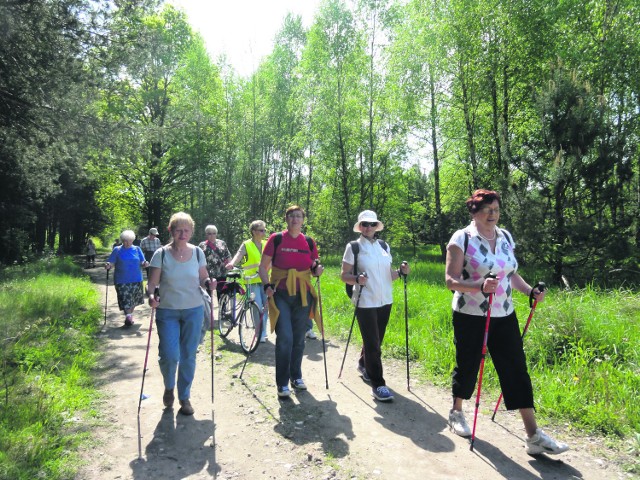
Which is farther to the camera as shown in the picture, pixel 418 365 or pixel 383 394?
pixel 418 365

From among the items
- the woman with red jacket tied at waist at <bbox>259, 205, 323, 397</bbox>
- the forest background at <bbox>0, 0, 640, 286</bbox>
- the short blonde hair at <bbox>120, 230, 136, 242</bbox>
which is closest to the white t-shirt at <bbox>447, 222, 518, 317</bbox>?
the woman with red jacket tied at waist at <bbox>259, 205, 323, 397</bbox>

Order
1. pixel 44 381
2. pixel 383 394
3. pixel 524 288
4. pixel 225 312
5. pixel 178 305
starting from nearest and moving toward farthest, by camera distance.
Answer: pixel 524 288 → pixel 178 305 → pixel 383 394 → pixel 44 381 → pixel 225 312

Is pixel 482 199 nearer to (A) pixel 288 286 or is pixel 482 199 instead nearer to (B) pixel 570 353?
(A) pixel 288 286

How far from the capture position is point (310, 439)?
3973 millimetres

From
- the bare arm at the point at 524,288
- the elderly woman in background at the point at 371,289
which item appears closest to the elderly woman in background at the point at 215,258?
the elderly woman in background at the point at 371,289

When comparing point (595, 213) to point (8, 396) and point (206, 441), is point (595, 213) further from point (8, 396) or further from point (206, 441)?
point (8, 396)

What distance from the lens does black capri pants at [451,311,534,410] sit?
3.59m

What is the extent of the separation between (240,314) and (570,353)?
5166mm

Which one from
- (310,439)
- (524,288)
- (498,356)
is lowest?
(310,439)

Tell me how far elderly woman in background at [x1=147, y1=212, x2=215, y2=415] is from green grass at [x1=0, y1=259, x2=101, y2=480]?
990mm

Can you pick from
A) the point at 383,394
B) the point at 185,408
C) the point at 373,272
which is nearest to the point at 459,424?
the point at 383,394

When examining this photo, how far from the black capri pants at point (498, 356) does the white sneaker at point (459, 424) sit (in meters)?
0.25

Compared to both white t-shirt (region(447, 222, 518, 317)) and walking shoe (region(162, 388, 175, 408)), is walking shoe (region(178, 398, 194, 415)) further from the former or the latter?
white t-shirt (region(447, 222, 518, 317))

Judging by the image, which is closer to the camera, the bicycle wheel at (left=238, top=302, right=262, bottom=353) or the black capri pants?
the black capri pants
